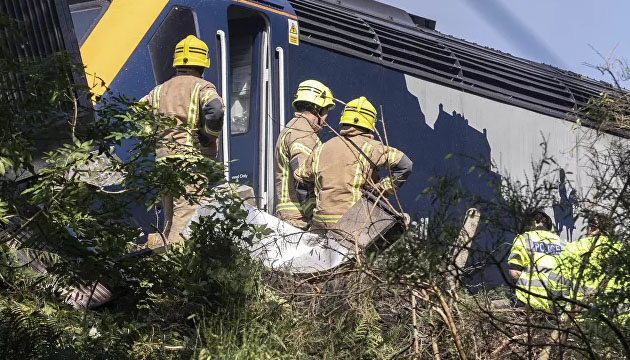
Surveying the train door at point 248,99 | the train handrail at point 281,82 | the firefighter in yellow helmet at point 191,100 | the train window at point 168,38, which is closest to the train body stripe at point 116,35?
the train window at point 168,38

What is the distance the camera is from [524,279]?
375 inches

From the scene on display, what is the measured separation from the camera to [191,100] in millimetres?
8938

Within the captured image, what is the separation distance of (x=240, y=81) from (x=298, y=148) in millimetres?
1266

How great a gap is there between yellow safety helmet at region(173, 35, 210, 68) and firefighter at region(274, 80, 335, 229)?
894 mm

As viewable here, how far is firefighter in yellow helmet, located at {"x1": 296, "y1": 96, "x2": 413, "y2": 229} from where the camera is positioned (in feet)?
28.3

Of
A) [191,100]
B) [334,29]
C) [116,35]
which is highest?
[116,35]

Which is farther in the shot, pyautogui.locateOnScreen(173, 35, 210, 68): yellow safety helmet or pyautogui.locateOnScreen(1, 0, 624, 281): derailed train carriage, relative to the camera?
pyautogui.locateOnScreen(1, 0, 624, 281): derailed train carriage

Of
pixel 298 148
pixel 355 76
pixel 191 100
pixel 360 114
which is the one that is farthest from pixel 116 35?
pixel 355 76

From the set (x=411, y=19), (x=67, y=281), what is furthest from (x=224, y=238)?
(x=411, y=19)

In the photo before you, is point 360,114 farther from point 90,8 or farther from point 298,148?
point 90,8

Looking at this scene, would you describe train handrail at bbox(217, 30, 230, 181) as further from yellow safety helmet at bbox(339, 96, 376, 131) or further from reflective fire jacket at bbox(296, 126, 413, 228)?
yellow safety helmet at bbox(339, 96, 376, 131)

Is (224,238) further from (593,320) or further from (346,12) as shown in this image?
(346,12)

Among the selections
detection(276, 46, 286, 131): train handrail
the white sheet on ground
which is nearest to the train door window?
detection(276, 46, 286, 131): train handrail

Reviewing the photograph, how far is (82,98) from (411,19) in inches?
294
